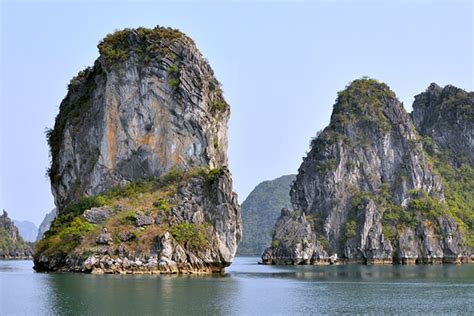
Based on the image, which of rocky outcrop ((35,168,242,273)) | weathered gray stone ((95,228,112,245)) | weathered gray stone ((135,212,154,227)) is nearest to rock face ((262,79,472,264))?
rocky outcrop ((35,168,242,273))

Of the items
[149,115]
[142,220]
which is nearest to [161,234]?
[142,220]

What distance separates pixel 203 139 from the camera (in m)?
101

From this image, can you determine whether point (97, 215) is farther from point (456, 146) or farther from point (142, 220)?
point (456, 146)

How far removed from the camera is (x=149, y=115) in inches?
4028

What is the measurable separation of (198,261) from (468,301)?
35.6m

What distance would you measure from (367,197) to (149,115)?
73.3 meters

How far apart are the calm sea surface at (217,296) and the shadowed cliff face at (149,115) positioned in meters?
27.4

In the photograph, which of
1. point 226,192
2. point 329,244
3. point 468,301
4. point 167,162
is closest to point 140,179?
point 167,162

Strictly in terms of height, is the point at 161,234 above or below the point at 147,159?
below

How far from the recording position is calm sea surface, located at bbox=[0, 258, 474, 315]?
48.6m

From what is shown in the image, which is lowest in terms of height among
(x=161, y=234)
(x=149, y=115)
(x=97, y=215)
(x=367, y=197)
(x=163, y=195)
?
(x=161, y=234)

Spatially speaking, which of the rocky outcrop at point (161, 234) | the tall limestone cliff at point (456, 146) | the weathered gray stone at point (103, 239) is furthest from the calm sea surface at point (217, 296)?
the tall limestone cliff at point (456, 146)

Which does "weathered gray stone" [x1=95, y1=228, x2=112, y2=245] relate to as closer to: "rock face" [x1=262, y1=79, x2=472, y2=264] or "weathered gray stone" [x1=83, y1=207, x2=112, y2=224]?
"weathered gray stone" [x1=83, y1=207, x2=112, y2=224]

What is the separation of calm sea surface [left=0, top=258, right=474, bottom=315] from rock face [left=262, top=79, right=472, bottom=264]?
77.4 metres
